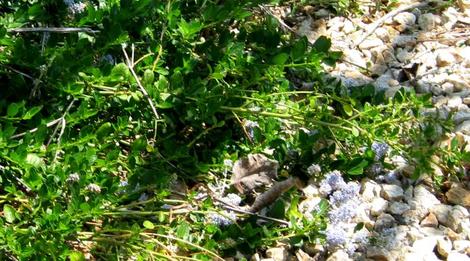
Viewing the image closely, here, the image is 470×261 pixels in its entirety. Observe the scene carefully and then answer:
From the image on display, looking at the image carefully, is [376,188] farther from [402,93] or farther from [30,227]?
[30,227]

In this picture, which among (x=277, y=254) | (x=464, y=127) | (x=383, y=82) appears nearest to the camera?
(x=277, y=254)

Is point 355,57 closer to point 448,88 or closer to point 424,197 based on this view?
point 448,88


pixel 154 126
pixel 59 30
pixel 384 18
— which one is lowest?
pixel 384 18

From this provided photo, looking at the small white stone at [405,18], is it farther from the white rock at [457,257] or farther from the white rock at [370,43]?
the white rock at [457,257]

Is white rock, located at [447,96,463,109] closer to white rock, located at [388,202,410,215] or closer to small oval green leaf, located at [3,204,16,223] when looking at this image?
white rock, located at [388,202,410,215]

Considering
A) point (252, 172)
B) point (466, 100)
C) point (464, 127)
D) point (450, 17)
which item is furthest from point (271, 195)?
point (450, 17)

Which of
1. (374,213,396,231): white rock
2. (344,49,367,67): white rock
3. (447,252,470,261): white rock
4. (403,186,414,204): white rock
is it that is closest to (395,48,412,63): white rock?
(344,49,367,67): white rock
